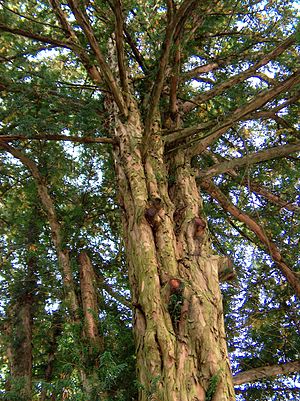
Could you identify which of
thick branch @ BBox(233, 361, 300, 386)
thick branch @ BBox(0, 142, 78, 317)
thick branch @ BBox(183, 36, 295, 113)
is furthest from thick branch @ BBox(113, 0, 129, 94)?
thick branch @ BBox(233, 361, 300, 386)

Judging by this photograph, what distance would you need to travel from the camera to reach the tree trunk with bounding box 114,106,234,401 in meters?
2.94

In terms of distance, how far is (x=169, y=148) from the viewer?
5.23m

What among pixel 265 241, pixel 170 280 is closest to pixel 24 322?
pixel 170 280

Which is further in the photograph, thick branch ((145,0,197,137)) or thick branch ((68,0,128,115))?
thick branch ((68,0,128,115))

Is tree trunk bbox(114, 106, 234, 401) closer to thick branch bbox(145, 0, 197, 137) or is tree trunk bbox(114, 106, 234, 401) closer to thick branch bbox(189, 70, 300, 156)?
thick branch bbox(145, 0, 197, 137)

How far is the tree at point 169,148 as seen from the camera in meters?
3.24

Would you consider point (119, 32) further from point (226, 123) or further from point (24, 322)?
point (24, 322)

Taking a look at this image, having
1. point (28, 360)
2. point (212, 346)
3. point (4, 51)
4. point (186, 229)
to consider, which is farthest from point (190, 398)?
point (4, 51)

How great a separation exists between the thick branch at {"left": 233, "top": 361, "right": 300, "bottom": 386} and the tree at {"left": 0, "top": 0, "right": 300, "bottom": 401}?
3.00 ft

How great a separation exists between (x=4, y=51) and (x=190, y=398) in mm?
6184

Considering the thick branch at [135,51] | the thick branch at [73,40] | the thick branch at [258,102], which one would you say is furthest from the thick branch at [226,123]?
the thick branch at [135,51]

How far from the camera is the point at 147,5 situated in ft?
19.9

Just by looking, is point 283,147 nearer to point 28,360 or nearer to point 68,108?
point 68,108

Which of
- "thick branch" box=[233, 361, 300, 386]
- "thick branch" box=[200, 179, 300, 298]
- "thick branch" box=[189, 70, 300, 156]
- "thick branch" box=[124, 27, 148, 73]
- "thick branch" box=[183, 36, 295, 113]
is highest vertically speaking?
"thick branch" box=[124, 27, 148, 73]
